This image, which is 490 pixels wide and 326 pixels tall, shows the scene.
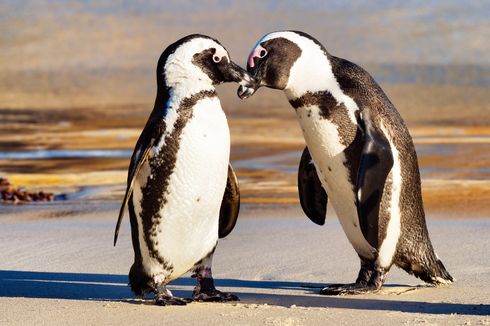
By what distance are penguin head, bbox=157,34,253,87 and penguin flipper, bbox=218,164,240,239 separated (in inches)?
23.5

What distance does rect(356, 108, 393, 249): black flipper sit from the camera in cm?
550

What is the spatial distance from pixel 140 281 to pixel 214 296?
0.40 meters

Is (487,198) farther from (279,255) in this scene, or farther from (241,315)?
(241,315)

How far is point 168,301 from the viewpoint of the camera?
5430mm

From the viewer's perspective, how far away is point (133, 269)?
5613 millimetres

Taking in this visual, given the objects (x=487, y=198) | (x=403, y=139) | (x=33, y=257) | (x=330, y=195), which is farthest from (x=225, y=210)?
(x=487, y=198)

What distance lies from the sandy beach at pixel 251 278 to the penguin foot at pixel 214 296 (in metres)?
0.08

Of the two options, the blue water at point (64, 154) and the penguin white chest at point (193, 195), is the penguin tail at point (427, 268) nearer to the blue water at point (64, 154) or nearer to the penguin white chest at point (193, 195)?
the penguin white chest at point (193, 195)

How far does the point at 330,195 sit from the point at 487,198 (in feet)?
13.6

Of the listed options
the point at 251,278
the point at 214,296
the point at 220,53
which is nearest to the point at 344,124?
the point at 220,53

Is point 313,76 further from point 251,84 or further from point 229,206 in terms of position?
point 229,206

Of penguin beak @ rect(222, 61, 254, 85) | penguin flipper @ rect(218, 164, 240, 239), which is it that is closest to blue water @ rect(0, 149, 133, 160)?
penguin flipper @ rect(218, 164, 240, 239)

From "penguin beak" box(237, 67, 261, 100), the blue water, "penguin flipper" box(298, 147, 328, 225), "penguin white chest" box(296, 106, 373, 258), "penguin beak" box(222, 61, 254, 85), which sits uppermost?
"penguin beak" box(222, 61, 254, 85)

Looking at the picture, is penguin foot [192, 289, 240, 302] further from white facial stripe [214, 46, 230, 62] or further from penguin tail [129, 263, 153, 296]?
white facial stripe [214, 46, 230, 62]
